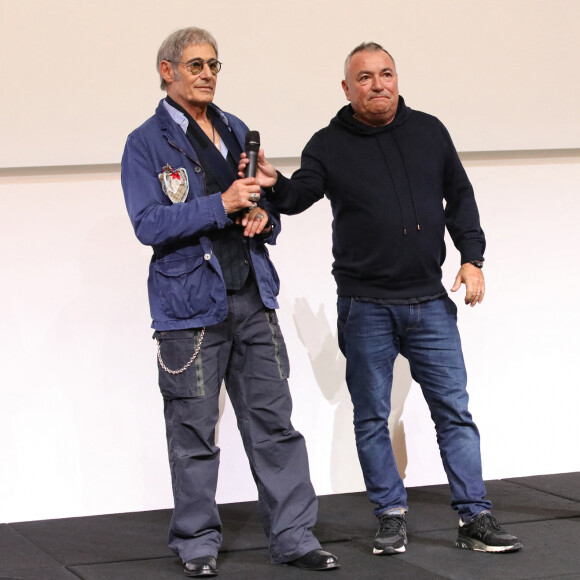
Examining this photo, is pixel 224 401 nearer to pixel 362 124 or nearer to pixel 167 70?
pixel 362 124

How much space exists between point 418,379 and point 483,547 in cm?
55

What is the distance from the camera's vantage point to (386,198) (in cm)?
311

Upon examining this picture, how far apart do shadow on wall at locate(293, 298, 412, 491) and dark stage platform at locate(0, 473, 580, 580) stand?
0.14m

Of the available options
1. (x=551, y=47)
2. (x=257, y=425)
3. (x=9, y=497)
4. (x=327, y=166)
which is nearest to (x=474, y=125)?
(x=551, y=47)

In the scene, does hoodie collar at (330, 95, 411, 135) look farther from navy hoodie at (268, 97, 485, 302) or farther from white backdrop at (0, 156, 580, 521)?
white backdrop at (0, 156, 580, 521)

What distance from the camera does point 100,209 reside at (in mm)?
3709

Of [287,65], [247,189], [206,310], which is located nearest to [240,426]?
[206,310]

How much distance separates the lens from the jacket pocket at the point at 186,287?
2854 millimetres

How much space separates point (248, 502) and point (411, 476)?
0.69m

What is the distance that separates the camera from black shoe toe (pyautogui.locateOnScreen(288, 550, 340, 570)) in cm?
288

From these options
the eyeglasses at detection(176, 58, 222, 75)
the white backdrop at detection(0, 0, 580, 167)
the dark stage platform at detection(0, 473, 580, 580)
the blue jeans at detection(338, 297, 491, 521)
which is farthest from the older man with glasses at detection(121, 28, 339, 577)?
the white backdrop at detection(0, 0, 580, 167)

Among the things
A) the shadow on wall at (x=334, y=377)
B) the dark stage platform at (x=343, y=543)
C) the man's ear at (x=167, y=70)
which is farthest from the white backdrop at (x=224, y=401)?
the man's ear at (x=167, y=70)

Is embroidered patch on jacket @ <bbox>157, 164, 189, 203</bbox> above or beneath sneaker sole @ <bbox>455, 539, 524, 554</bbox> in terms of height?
above

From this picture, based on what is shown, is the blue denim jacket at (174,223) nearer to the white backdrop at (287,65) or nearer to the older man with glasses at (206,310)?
the older man with glasses at (206,310)
